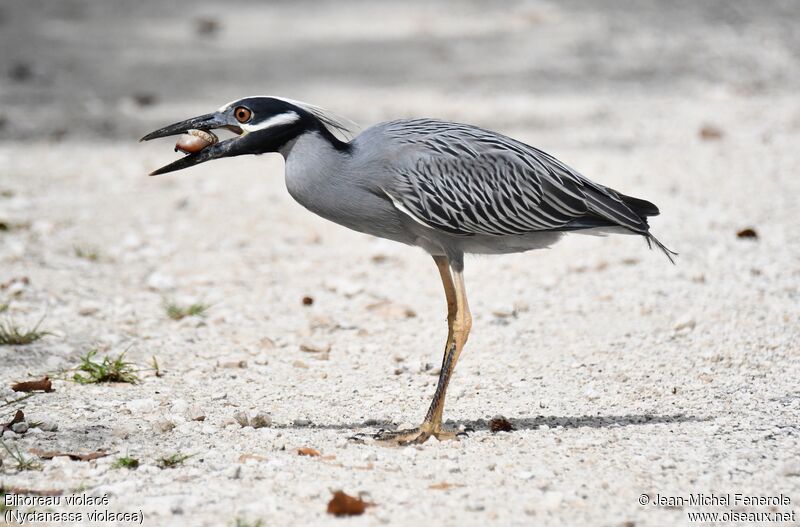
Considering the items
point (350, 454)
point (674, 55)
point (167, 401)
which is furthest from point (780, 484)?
point (674, 55)

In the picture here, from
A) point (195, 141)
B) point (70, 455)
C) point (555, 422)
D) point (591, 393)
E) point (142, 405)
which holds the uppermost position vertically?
point (195, 141)

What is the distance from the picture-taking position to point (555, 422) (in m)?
4.82

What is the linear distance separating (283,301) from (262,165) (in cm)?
346

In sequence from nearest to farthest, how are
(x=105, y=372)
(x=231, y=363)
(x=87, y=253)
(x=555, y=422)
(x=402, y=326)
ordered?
(x=555, y=422) → (x=105, y=372) → (x=231, y=363) → (x=402, y=326) → (x=87, y=253)

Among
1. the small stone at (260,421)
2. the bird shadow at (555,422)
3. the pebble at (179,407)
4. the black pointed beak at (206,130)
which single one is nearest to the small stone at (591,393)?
the bird shadow at (555,422)

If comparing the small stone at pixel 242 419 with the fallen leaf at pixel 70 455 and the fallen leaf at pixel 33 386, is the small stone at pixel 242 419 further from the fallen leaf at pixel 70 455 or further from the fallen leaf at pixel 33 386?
the fallen leaf at pixel 33 386

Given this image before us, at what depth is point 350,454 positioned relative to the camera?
4418mm

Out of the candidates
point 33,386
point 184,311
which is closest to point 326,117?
point 33,386

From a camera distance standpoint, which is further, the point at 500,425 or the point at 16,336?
the point at 16,336

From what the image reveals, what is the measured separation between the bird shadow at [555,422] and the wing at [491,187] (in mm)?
884

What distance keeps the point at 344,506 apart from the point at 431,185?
5.32ft

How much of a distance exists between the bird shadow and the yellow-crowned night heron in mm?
199

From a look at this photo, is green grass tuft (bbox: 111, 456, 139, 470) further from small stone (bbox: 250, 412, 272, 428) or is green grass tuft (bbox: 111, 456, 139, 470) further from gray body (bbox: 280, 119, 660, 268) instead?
gray body (bbox: 280, 119, 660, 268)

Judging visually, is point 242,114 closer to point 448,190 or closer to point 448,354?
point 448,190
